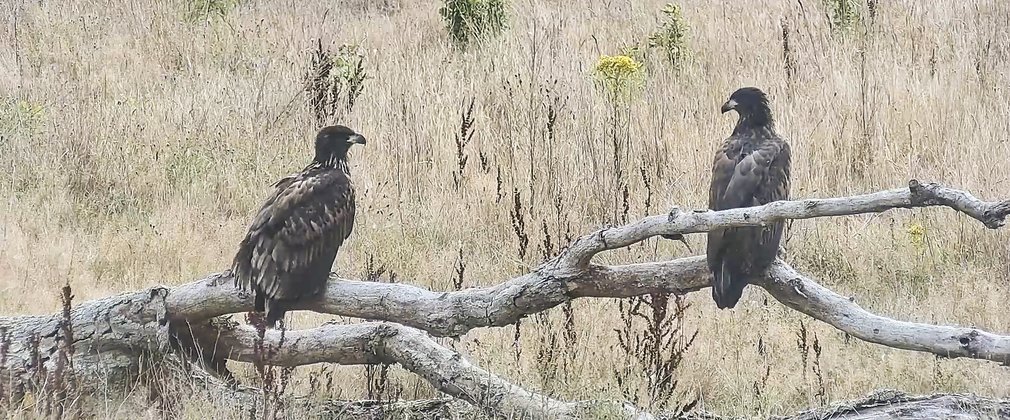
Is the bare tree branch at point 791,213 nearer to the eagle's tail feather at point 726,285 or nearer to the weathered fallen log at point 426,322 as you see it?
the weathered fallen log at point 426,322

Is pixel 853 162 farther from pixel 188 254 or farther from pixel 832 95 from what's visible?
pixel 188 254

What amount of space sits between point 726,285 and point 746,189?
0.62 meters

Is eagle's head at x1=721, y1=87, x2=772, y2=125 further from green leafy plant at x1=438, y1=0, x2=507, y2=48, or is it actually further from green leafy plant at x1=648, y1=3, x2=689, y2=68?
green leafy plant at x1=438, y1=0, x2=507, y2=48

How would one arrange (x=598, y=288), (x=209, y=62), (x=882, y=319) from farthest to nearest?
(x=209, y=62)
(x=598, y=288)
(x=882, y=319)

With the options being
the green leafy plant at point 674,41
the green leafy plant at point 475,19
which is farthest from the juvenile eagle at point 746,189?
the green leafy plant at point 475,19

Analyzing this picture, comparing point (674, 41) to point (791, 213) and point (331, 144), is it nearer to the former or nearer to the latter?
point (331, 144)

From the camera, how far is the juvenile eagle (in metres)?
4.70

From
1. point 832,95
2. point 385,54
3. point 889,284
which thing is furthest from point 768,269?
point 385,54

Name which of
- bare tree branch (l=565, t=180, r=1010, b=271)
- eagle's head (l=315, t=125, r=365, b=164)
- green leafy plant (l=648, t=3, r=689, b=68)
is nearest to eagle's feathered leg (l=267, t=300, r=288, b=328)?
eagle's head (l=315, t=125, r=365, b=164)

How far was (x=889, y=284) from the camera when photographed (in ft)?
21.2

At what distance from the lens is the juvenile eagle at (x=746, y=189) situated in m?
4.70

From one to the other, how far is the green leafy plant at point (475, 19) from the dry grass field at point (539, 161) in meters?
0.17

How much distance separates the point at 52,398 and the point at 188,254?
104 inches

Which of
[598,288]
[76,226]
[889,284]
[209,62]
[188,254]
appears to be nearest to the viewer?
[598,288]
